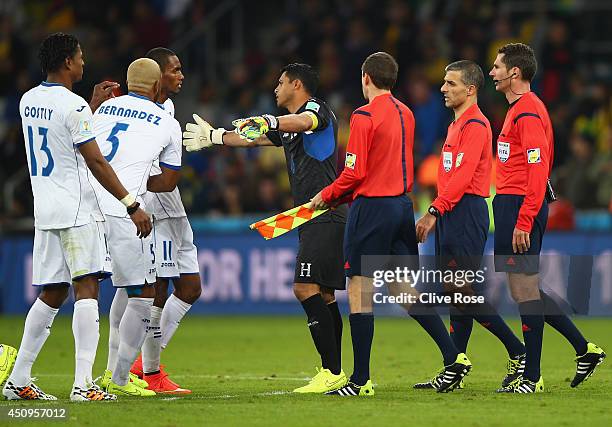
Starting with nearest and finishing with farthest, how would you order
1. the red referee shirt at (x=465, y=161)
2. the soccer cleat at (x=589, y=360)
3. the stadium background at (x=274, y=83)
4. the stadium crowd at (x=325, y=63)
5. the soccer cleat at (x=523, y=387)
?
the soccer cleat at (x=523, y=387) < the red referee shirt at (x=465, y=161) < the soccer cleat at (x=589, y=360) < the stadium background at (x=274, y=83) < the stadium crowd at (x=325, y=63)

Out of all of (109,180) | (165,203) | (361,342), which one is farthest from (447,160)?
(109,180)

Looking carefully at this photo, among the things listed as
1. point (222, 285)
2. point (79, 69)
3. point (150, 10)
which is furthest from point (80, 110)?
point (150, 10)

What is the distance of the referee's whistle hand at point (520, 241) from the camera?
9.16 m

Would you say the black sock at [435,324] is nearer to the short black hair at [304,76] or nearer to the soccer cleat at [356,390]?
the soccer cleat at [356,390]

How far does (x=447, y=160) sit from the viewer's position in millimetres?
9703

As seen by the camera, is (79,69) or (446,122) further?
(446,122)

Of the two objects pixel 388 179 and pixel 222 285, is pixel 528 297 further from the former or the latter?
pixel 222 285

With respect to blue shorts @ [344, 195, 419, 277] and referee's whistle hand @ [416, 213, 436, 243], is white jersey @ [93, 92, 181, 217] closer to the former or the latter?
blue shorts @ [344, 195, 419, 277]

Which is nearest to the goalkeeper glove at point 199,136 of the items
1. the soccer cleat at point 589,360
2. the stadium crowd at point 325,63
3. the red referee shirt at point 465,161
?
the red referee shirt at point 465,161

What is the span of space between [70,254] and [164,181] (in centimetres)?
105

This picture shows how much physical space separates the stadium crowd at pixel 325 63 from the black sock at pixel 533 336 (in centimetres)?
872

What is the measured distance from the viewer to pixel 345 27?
22469 millimetres

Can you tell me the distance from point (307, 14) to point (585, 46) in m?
5.18

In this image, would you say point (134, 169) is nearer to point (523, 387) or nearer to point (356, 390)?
point (356, 390)
